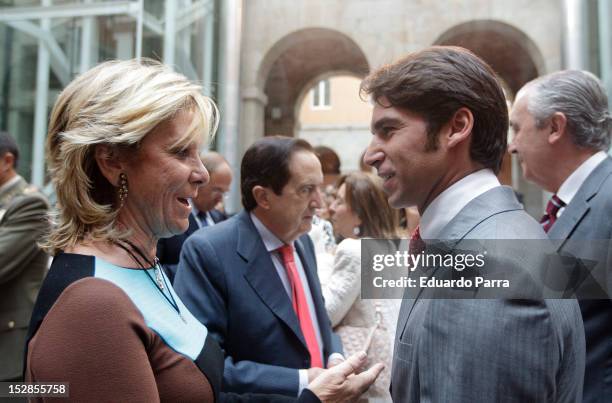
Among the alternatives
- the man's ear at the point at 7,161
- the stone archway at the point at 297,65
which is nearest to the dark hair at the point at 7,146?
the man's ear at the point at 7,161

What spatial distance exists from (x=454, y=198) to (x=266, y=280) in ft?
3.88

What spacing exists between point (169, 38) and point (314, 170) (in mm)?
7730

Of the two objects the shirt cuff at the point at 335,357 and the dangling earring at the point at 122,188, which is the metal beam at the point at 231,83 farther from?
the dangling earring at the point at 122,188

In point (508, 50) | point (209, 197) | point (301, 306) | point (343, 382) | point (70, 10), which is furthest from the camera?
point (508, 50)

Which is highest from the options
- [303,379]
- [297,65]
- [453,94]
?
[297,65]

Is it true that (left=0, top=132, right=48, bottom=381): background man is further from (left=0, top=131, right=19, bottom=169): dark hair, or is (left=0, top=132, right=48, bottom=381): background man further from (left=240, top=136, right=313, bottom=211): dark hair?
(left=240, top=136, right=313, bottom=211): dark hair

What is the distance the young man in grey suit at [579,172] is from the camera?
1980 millimetres

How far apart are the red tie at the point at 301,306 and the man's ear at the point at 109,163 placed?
1.16 meters

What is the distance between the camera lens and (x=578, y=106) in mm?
2375

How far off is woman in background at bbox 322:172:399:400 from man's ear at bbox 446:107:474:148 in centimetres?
105

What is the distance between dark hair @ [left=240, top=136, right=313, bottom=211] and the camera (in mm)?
2650

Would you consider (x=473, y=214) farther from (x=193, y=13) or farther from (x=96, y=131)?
(x=193, y=13)

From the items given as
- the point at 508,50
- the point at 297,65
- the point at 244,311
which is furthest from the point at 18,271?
the point at 297,65

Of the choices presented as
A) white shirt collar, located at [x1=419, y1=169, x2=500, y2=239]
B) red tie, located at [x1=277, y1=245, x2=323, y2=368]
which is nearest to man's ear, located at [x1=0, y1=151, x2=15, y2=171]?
red tie, located at [x1=277, y1=245, x2=323, y2=368]
